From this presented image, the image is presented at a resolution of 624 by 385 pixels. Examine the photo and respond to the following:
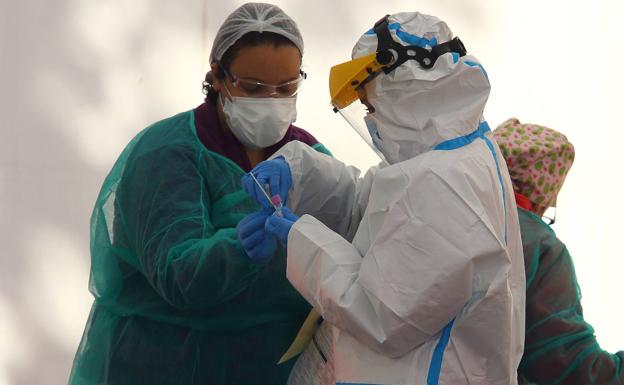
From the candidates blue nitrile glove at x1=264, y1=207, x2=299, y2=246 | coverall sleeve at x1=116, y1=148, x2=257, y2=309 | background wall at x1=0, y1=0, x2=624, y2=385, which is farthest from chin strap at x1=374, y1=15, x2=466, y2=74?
background wall at x1=0, y1=0, x2=624, y2=385

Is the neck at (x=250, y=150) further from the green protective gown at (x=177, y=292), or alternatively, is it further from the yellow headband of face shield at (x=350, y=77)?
the yellow headband of face shield at (x=350, y=77)

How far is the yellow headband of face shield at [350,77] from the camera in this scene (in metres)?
1.74

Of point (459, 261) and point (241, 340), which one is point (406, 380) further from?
point (241, 340)

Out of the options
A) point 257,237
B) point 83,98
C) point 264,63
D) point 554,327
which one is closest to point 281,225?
point 257,237

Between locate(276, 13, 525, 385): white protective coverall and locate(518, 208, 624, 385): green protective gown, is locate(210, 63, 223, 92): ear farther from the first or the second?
locate(518, 208, 624, 385): green protective gown

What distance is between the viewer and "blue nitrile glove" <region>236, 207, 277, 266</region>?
1.82 metres

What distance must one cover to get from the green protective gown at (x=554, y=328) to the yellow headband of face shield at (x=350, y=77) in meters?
0.54

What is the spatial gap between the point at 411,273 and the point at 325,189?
51 centimetres

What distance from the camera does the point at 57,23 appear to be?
3041 millimetres

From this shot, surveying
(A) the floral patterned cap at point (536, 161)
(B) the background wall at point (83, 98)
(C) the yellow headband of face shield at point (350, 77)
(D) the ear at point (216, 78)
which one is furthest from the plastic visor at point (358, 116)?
(B) the background wall at point (83, 98)

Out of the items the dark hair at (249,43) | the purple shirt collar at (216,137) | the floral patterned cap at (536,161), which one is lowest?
the floral patterned cap at (536,161)

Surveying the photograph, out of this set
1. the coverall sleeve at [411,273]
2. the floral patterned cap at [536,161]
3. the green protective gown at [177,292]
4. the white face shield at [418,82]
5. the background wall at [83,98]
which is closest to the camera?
the coverall sleeve at [411,273]

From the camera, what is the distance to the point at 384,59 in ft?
5.61

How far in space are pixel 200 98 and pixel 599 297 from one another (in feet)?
5.48
